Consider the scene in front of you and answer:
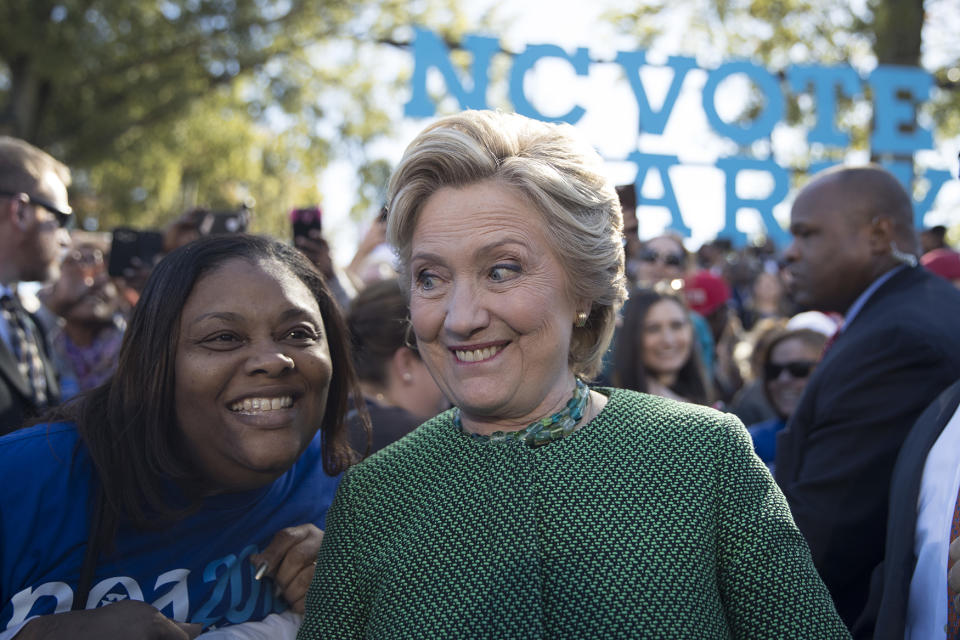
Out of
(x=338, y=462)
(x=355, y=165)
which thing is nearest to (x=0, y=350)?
(x=338, y=462)

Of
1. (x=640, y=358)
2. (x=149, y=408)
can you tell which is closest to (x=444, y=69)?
(x=640, y=358)

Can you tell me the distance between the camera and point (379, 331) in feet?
12.6

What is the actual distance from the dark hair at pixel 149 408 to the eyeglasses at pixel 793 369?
316 cm

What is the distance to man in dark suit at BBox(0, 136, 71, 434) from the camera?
429cm

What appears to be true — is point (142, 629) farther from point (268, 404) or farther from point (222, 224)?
point (222, 224)

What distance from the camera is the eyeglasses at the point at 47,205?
431 cm

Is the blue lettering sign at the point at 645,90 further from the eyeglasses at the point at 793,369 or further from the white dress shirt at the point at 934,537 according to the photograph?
the white dress shirt at the point at 934,537

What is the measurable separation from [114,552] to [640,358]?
3.36 m

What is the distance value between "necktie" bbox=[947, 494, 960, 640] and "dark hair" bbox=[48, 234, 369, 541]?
5.78 feet

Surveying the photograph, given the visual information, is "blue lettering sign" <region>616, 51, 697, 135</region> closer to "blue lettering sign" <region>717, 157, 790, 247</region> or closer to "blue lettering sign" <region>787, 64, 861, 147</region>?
"blue lettering sign" <region>717, 157, 790, 247</region>

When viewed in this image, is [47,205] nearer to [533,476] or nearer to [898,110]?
[533,476]

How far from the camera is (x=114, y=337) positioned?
553cm

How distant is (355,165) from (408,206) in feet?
59.2

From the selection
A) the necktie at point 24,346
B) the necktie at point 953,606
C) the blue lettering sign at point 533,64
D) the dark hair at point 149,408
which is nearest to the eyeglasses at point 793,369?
the necktie at point 953,606
